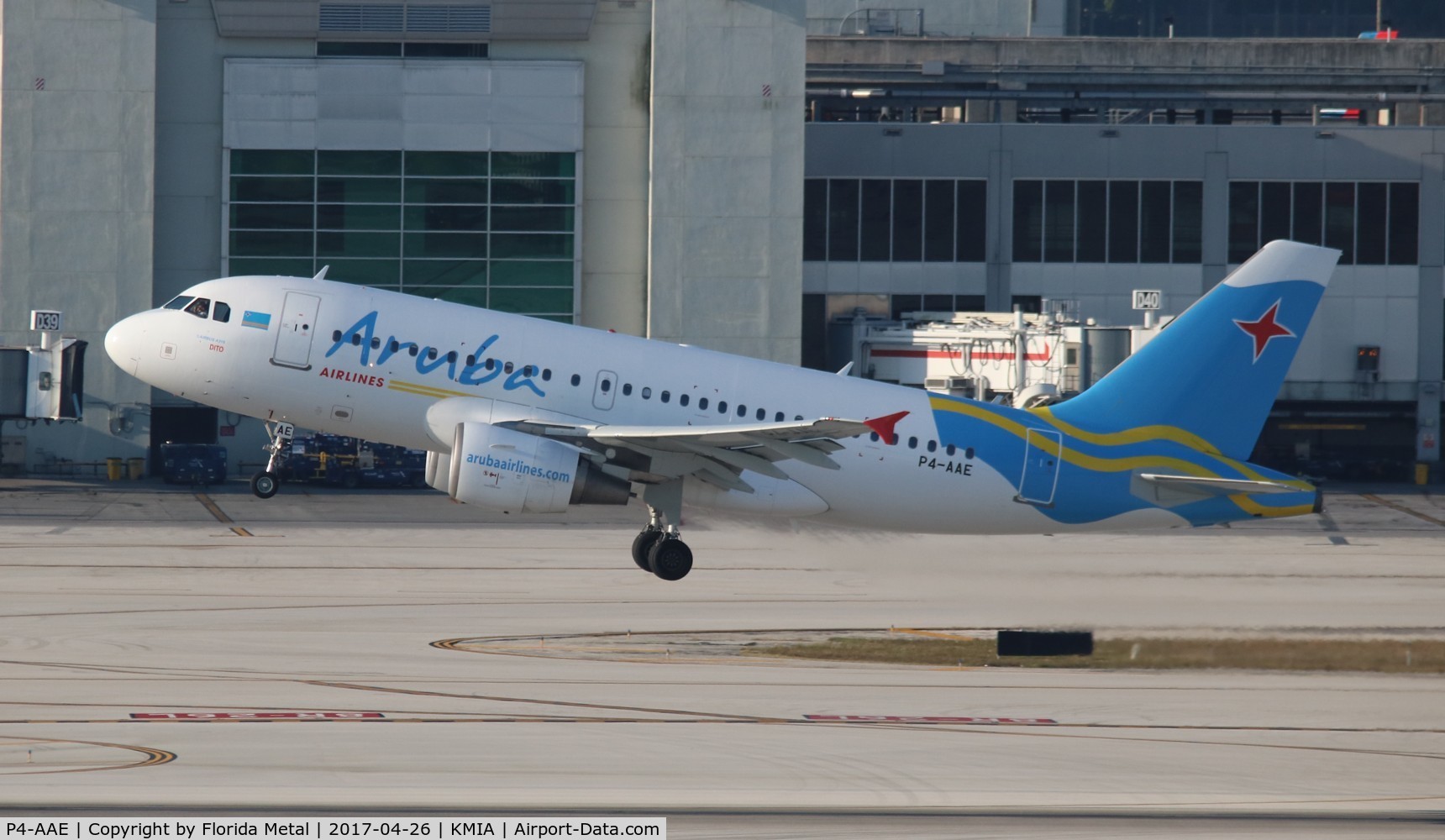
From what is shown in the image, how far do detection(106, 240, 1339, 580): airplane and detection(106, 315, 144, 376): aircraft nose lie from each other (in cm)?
6

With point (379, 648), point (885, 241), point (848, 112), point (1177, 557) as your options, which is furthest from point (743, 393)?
point (848, 112)

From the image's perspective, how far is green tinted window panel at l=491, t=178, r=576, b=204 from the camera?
230 ft

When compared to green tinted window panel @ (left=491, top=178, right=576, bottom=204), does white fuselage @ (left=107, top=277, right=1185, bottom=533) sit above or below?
below

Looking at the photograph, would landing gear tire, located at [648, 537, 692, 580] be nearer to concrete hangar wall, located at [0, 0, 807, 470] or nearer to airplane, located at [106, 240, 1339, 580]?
airplane, located at [106, 240, 1339, 580]

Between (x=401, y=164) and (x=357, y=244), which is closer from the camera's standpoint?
(x=401, y=164)

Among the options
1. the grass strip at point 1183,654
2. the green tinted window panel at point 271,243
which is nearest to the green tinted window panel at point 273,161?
the green tinted window panel at point 271,243

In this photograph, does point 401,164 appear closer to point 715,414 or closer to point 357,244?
point 357,244

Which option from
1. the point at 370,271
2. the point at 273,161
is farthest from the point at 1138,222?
the point at 273,161

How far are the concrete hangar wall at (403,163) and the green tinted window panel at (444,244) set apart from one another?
0.37 ft

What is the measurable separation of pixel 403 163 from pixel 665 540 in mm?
40758

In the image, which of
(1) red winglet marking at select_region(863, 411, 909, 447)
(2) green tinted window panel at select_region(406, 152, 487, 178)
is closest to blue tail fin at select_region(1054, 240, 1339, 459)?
(1) red winglet marking at select_region(863, 411, 909, 447)

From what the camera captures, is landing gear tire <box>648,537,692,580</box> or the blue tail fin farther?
the blue tail fin

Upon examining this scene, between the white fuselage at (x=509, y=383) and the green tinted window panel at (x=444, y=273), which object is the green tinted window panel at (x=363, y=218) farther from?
the white fuselage at (x=509, y=383)

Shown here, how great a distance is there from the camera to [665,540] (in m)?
33.9
